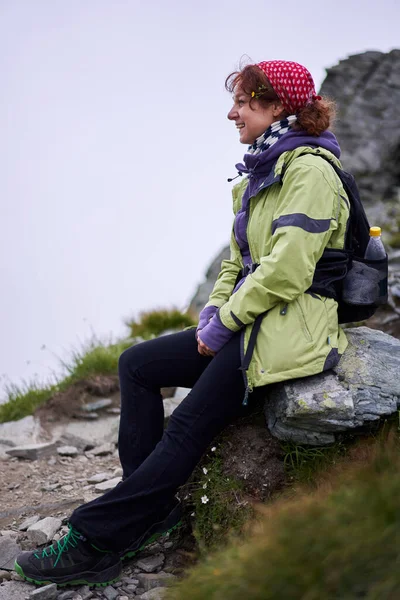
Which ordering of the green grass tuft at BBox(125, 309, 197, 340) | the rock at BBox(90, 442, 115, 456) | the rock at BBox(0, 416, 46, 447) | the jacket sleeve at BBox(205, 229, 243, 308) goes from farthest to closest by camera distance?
the green grass tuft at BBox(125, 309, 197, 340)
the rock at BBox(0, 416, 46, 447)
the rock at BBox(90, 442, 115, 456)
the jacket sleeve at BBox(205, 229, 243, 308)

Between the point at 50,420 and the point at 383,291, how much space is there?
17.4 ft

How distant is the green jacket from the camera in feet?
11.8

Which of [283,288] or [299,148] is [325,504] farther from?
[299,148]

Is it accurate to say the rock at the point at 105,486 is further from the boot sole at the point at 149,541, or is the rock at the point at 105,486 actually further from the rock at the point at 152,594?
the rock at the point at 152,594

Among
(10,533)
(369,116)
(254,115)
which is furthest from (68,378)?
(369,116)

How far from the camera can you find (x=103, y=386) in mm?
8469

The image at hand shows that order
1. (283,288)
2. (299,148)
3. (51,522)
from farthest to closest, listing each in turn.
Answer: (51,522) < (299,148) < (283,288)

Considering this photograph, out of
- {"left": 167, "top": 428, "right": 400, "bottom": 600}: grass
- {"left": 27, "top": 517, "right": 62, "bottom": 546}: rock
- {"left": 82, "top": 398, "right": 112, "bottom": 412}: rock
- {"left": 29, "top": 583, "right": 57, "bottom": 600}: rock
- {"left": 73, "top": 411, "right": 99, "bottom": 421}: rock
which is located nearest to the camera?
{"left": 167, "top": 428, "right": 400, "bottom": 600}: grass

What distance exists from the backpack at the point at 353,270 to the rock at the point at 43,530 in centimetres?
268

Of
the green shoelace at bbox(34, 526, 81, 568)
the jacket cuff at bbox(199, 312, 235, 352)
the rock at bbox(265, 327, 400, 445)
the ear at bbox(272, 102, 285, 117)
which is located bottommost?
the green shoelace at bbox(34, 526, 81, 568)

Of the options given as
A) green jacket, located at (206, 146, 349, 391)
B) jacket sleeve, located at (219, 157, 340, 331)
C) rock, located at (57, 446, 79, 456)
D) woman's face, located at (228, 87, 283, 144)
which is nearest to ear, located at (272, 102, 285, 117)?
woman's face, located at (228, 87, 283, 144)

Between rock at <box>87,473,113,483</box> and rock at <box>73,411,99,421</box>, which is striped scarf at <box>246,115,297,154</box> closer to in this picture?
rock at <box>87,473,113,483</box>

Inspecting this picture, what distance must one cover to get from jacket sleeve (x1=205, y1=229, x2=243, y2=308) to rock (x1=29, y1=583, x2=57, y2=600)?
2148 mm

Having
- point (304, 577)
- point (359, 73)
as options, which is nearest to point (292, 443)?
point (304, 577)
